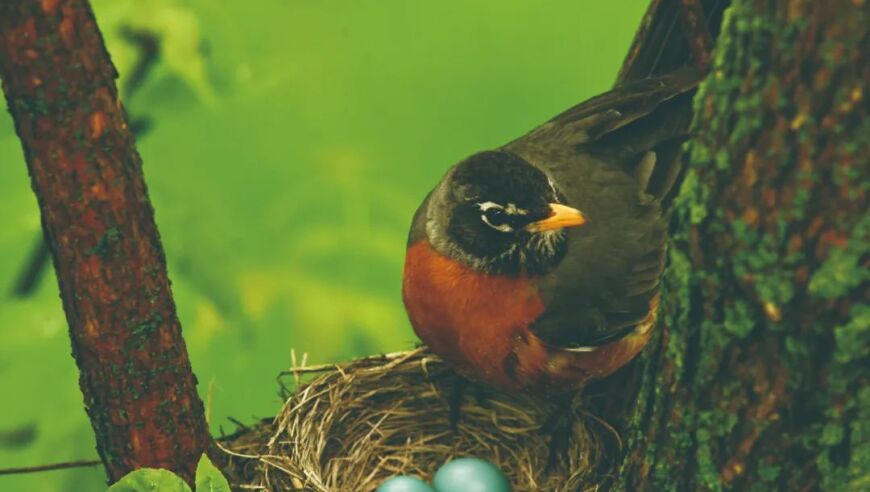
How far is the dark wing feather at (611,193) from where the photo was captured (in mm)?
2594

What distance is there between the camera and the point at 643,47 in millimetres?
2736

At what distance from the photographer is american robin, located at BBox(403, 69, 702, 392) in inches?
101

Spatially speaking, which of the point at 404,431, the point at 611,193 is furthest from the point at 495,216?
the point at 404,431

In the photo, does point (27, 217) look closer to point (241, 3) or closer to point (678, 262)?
point (241, 3)

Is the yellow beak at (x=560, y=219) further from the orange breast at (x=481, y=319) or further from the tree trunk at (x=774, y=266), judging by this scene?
the tree trunk at (x=774, y=266)

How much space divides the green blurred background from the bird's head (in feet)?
2.36

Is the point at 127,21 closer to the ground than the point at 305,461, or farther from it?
farther from it

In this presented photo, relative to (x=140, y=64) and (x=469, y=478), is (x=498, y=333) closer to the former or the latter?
(x=469, y=478)

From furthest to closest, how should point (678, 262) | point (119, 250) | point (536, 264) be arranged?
point (536, 264) → point (119, 250) → point (678, 262)

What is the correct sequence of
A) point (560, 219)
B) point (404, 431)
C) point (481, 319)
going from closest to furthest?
point (560, 219) → point (481, 319) → point (404, 431)

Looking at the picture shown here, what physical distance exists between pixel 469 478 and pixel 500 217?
26.0 inches

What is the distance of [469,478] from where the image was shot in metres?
2.58

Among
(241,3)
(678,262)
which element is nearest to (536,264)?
(678,262)

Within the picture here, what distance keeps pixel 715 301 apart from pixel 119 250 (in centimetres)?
109
